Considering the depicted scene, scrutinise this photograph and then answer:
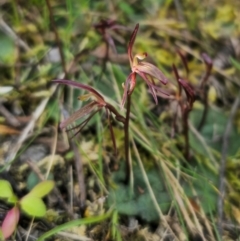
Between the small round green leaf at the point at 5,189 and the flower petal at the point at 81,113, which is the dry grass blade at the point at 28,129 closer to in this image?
the small round green leaf at the point at 5,189

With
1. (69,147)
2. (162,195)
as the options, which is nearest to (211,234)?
(162,195)

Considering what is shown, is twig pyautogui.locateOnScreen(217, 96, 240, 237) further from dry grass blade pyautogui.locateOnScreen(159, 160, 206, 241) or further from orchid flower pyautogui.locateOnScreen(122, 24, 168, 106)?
orchid flower pyautogui.locateOnScreen(122, 24, 168, 106)

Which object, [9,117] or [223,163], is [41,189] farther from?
[223,163]

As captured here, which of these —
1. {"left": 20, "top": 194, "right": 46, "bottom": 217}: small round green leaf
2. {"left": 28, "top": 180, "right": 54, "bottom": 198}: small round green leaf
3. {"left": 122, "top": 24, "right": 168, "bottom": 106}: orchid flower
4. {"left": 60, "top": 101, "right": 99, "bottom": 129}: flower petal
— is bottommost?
{"left": 20, "top": 194, "right": 46, "bottom": 217}: small round green leaf

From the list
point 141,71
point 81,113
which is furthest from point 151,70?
point 81,113

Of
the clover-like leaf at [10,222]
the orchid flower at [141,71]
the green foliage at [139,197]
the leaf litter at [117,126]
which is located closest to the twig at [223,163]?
the leaf litter at [117,126]

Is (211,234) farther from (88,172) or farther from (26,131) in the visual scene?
(26,131)

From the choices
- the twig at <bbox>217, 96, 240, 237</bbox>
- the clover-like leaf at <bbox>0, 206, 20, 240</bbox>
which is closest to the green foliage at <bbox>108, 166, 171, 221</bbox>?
the twig at <bbox>217, 96, 240, 237</bbox>
